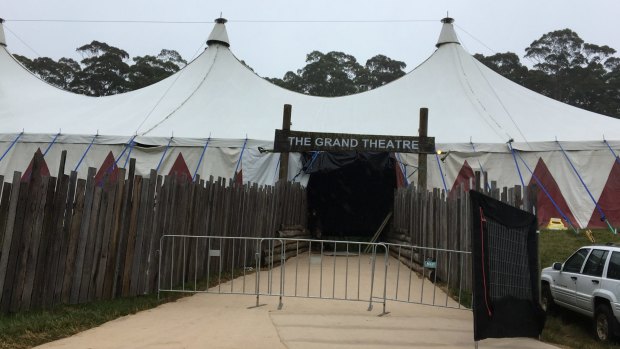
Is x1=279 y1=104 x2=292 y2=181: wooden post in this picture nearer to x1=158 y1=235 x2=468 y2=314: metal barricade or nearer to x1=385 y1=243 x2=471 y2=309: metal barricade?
x1=158 y1=235 x2=468 y2=314: metal barricade

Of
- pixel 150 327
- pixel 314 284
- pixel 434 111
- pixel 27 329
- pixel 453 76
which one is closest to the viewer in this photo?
pixel 27 329

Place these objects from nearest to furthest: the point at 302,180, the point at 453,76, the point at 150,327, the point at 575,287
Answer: the point at 150,327 < the point at 575,287 < the point at 302,180 < the point at 453,76

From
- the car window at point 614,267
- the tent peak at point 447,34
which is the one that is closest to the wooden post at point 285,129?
the car window at point 614,267

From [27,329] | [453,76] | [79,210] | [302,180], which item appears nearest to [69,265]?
[79,210]

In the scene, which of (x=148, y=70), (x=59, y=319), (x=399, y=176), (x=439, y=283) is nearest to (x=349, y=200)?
(x=399, y=176)

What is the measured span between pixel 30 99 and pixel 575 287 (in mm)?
18872

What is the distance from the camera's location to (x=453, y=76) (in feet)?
54.7

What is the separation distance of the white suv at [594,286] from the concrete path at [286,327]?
1.04 metres

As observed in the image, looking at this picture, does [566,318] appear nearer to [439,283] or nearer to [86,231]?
[439,283]

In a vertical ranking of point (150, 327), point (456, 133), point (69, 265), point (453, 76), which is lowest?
point (150, 327)

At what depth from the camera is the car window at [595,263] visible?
5.86m

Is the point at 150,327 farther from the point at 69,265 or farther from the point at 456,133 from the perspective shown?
the point at 456,133

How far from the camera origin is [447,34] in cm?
1773

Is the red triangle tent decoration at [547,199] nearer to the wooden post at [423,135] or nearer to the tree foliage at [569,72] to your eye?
the wooden post at [423,135]
